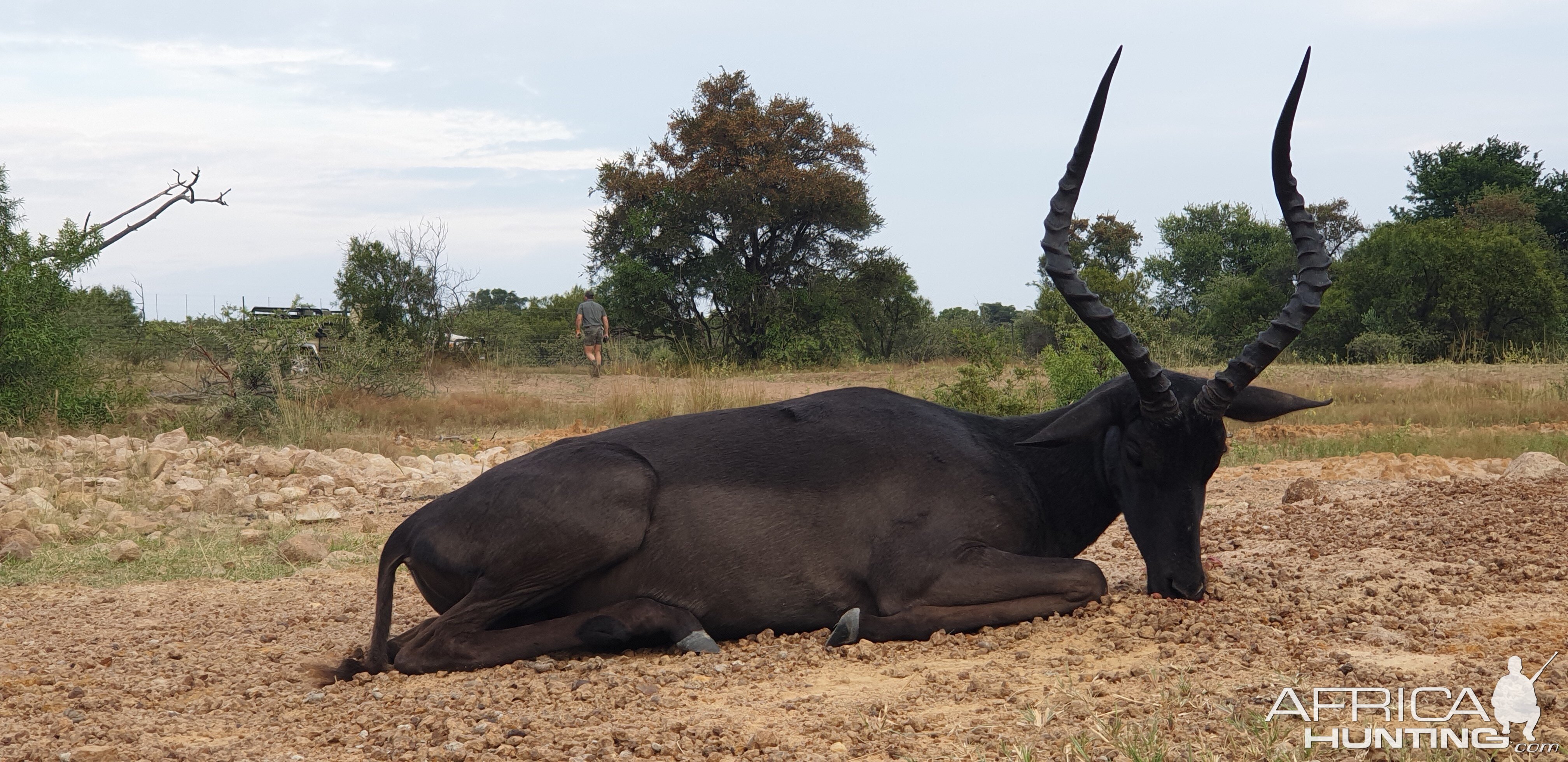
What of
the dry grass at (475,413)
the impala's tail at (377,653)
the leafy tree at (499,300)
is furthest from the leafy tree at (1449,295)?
the leafy tree at (499,300)

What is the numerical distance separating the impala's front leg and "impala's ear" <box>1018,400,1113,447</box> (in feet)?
1.69

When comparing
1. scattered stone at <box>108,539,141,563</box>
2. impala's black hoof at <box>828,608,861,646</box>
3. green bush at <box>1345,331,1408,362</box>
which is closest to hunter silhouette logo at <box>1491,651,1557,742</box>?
impala's black hoof at <box>828,608,861,646</box>

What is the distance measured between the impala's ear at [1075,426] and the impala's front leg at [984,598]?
1.69 feet

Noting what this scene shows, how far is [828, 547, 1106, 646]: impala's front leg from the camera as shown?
183 inches

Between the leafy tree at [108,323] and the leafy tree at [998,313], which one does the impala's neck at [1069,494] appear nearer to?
the leafy tree at [108,323]

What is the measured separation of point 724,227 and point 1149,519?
29011 mm

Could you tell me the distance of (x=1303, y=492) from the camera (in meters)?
8.07

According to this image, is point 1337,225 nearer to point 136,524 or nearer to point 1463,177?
point 1463,177

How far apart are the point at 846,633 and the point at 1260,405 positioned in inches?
83.1

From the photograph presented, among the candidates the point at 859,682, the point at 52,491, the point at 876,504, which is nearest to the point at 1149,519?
the point at 876,504

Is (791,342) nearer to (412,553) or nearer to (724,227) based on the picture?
(724,227)

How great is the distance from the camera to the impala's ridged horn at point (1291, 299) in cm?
462

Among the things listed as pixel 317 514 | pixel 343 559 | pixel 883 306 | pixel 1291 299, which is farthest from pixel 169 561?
pixel 883 306

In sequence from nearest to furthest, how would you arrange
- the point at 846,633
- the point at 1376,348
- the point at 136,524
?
1. the point at 846,633
2. the point at 136,524
3. the point at 1376,348
